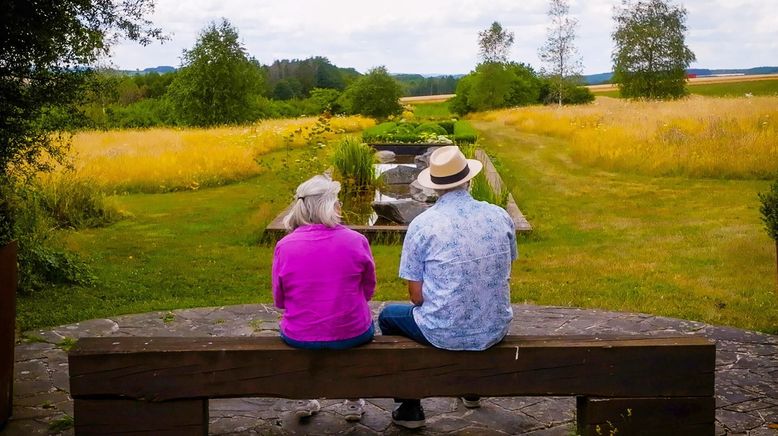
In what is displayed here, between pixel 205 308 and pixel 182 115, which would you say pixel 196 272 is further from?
pixel 182 115

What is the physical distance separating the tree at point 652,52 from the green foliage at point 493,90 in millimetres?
6048

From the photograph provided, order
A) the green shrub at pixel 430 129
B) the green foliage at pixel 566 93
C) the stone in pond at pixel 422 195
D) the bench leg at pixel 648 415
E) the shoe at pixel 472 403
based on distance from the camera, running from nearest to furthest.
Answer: the bench leg at pixel 648 415
the shoe at pixel 472 403
the stone in pond at pixel 422 195
the green shrub at pixel 430 129
the green foliage at pixel 566 93

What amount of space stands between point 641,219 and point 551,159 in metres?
8.15

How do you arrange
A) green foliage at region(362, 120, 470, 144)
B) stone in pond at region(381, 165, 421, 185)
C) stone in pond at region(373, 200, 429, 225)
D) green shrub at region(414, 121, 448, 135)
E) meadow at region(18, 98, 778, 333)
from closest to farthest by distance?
meadow at region(18, 98, 778, 333) → stone in pond at region(373, 200, 429, 225) → stone in pond at region(381, 165, 421, 185) → green foliage at region(362, 120, 470, 144) → green shrub at region(414, 121, 448, 135)

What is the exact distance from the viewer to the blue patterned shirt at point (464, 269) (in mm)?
3828

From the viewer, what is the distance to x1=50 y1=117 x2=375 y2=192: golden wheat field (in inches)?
623

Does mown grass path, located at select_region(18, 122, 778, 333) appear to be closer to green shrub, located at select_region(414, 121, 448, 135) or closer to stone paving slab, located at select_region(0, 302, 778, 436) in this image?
stone paving slab, located at select_region(0, 302, 778, 436)

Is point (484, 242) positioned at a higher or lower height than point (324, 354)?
higher

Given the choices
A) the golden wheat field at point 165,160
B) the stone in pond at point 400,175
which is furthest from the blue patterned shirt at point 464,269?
the stone in pond at point 400,175

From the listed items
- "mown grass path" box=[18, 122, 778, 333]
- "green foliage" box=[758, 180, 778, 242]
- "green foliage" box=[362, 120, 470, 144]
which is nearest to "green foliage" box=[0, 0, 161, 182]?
"mown grass path" box=[18, 122, 778, 333]

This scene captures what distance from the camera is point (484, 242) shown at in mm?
3838

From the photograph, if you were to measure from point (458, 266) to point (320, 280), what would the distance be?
2.01ft

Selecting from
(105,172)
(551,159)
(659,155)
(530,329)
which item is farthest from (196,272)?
(551,159)

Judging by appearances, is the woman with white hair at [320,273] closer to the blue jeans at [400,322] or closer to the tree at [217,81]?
the blue jeans at [400,322]
